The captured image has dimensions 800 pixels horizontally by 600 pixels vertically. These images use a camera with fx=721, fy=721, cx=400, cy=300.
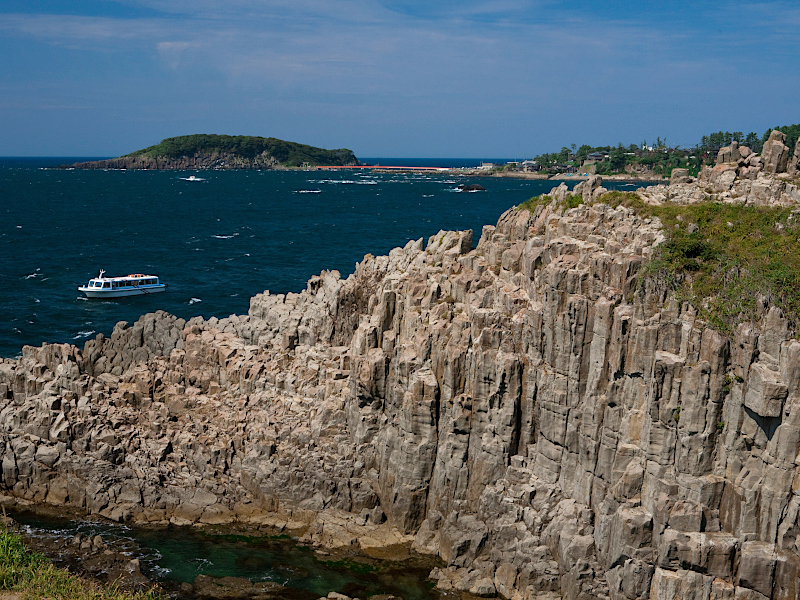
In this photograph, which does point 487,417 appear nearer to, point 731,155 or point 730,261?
point 730,261

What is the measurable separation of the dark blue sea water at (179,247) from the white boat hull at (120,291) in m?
1.36

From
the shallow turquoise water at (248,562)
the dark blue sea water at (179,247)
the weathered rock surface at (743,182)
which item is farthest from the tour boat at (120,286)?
the weathered rock surface at (743,182)

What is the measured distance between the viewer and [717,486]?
2964cm

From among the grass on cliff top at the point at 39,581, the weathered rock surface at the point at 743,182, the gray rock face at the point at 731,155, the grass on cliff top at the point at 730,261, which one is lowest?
the grass on cliff top at the point at 39,581

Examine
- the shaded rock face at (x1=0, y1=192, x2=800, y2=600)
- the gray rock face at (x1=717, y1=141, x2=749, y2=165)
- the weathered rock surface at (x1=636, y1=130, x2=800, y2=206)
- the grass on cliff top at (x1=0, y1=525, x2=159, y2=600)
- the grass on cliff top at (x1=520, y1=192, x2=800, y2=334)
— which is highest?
the gray rock face at (x1=717, y1=141, x2=749, y2=165)

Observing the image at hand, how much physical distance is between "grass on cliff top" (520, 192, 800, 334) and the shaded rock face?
3.06 feet

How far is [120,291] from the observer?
8731 cm

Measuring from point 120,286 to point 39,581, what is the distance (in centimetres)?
6139

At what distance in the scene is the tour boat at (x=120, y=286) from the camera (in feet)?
283

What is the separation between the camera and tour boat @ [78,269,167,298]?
86250 mm

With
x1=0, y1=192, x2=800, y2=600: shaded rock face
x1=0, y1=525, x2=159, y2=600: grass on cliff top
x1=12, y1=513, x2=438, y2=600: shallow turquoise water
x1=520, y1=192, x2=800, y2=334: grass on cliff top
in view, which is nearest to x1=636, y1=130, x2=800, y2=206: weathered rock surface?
x1=520, y1=192, x2=800, y2=334: grass on cliff top

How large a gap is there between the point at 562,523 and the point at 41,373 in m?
33.7

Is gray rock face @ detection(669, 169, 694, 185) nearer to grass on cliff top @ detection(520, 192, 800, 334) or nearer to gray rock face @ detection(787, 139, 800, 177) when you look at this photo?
gray rock face @ detection(787, 139, 800, 177)

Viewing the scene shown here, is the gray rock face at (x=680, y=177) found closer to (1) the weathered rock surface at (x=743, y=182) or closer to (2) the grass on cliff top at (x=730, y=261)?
(1) the weathered rock surface at (x=743, y=182)
